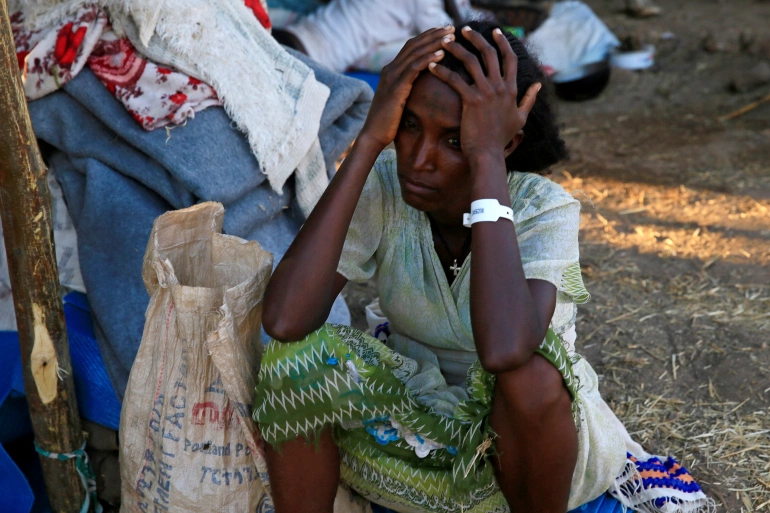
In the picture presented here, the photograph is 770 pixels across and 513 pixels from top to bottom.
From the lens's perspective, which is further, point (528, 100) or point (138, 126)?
point (138, 126)

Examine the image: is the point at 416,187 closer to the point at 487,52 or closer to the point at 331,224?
the point at 331,224

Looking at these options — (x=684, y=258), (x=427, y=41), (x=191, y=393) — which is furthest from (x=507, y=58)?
(x=684, y=258)

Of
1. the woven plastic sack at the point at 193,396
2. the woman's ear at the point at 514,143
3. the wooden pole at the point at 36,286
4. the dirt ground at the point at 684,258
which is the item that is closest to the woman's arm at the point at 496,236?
the woman's ear at the point at 514,143

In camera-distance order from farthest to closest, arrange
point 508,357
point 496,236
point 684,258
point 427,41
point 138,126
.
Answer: point 684,258, point 138,126, point 427,41, point 496,236, point 508,357

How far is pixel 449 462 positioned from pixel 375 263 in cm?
56

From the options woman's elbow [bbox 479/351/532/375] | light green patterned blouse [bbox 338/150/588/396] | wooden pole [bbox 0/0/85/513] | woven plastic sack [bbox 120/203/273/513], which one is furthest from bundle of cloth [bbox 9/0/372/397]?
woman's elbow [bbox 479/351/532/375]

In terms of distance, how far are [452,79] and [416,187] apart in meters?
0.26

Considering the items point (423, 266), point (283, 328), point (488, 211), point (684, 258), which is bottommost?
point (684, 258)

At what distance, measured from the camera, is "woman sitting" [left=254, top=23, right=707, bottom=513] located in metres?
1.62

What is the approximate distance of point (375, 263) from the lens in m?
2.05

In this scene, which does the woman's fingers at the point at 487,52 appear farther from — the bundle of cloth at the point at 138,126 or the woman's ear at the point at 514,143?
the bundle of cloth at the point at 138,126

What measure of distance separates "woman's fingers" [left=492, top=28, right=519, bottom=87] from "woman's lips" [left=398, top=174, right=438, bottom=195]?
294 mm

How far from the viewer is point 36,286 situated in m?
1.92

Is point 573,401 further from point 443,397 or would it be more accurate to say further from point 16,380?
point 16,380
